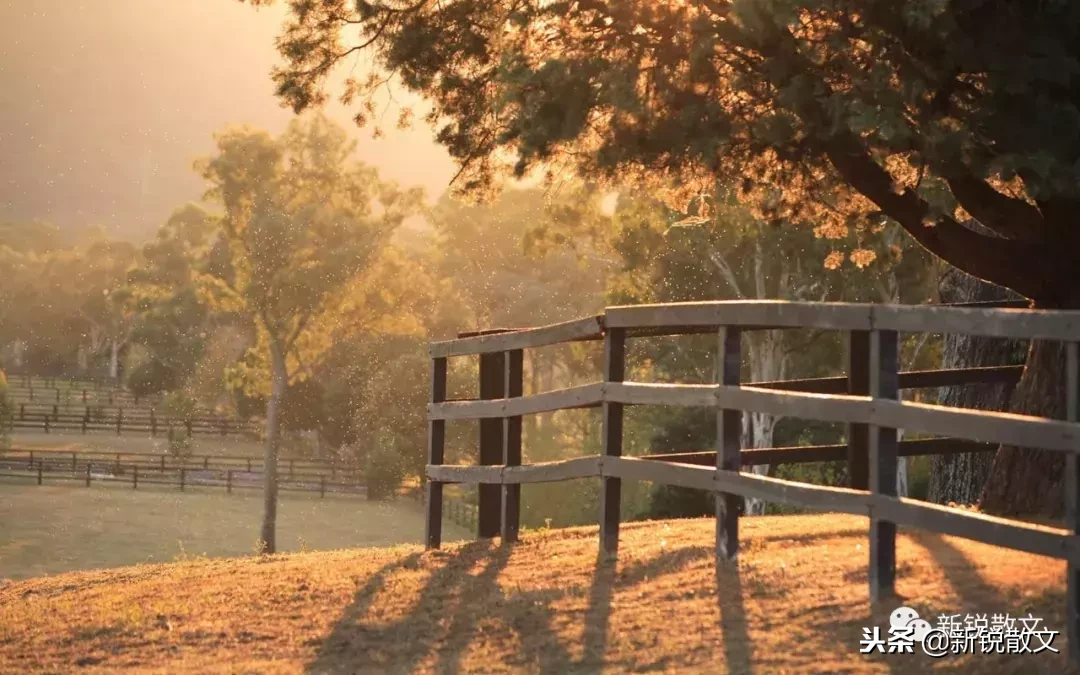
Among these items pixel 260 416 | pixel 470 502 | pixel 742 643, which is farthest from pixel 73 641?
pixel 260 416

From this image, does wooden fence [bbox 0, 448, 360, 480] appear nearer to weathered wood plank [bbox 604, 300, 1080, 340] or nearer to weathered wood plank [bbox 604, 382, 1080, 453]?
weathered wood plank [bbox 604, 300, 1080, 340]

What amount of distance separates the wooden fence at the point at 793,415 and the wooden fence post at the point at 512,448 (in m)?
0.01

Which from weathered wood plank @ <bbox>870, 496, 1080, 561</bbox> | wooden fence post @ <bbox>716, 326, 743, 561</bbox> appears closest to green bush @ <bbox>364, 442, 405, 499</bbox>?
wooden fence post @ <bbox>716, 326, 743, 561</bbox>

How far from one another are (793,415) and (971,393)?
9023 mm

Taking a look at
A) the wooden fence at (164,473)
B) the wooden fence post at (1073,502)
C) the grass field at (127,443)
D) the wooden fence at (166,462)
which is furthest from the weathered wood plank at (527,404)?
the grass field at (127,443)

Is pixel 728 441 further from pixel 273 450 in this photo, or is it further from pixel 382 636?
pixel 273 450

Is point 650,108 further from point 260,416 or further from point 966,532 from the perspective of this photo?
point 260,416

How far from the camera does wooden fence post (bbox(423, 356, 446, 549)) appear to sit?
41.3ft

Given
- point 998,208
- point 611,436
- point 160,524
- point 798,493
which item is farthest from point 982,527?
point 160,524

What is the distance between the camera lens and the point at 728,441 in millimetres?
9203

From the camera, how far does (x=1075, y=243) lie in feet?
37.5

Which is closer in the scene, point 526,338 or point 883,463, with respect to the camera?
point 883,463

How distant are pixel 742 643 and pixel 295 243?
140 feet

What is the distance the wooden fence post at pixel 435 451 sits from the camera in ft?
41.3
